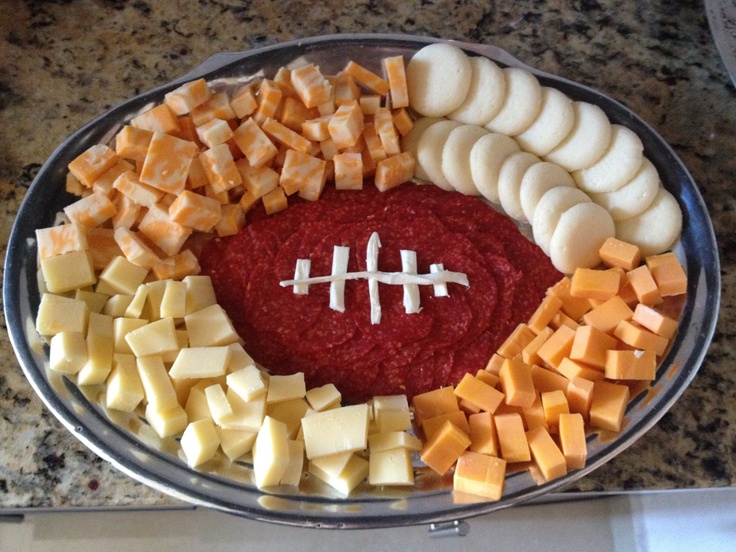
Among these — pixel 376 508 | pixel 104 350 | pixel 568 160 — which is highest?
pixel 568 160

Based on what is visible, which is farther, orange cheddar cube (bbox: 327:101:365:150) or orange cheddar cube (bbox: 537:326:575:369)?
orange cheddar cube (bbox: 327:101:365:150)

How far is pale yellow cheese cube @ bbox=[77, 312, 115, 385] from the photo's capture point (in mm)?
1438

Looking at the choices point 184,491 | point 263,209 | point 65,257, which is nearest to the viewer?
point 184,491

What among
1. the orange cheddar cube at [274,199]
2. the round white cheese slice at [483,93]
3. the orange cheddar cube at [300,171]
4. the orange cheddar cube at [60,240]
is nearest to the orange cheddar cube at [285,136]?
the orange cheddar cube at [300,171]

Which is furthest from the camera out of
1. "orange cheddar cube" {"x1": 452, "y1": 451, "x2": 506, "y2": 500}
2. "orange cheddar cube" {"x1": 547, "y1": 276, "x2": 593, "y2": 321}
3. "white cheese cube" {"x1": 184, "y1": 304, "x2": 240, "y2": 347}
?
"orange cheddar cube" {"x1": 547, "y1": 276, "x2": 593, "y2": 321}

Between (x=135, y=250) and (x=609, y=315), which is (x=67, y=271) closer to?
(x=135, y=250)

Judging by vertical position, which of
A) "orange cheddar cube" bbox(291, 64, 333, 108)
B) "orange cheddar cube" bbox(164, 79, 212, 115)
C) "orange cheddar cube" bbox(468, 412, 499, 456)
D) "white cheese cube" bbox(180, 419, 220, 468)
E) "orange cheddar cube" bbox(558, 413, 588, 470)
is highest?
"orange cheddar cube" bbox(291, 64, 333, 108)

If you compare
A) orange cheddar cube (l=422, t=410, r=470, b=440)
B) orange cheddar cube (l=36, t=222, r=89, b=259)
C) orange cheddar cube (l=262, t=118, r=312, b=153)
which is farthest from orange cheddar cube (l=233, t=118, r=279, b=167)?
orange cheddar cube (l=422, t=410, r=470, b=440)

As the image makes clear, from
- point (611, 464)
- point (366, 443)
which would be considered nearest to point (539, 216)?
point (611, 464)

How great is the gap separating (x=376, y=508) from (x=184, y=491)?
0.40 metres

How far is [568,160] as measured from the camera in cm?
177

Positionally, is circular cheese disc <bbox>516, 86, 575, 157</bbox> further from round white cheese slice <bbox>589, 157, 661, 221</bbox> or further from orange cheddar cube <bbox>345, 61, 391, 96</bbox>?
orange cheddar cube <bbox>345, 61, 391, 96</bbox>

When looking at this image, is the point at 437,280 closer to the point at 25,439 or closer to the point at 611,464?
the point at 611,464

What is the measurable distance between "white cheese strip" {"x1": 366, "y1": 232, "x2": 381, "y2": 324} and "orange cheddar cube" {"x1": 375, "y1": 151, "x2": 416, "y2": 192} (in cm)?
18
